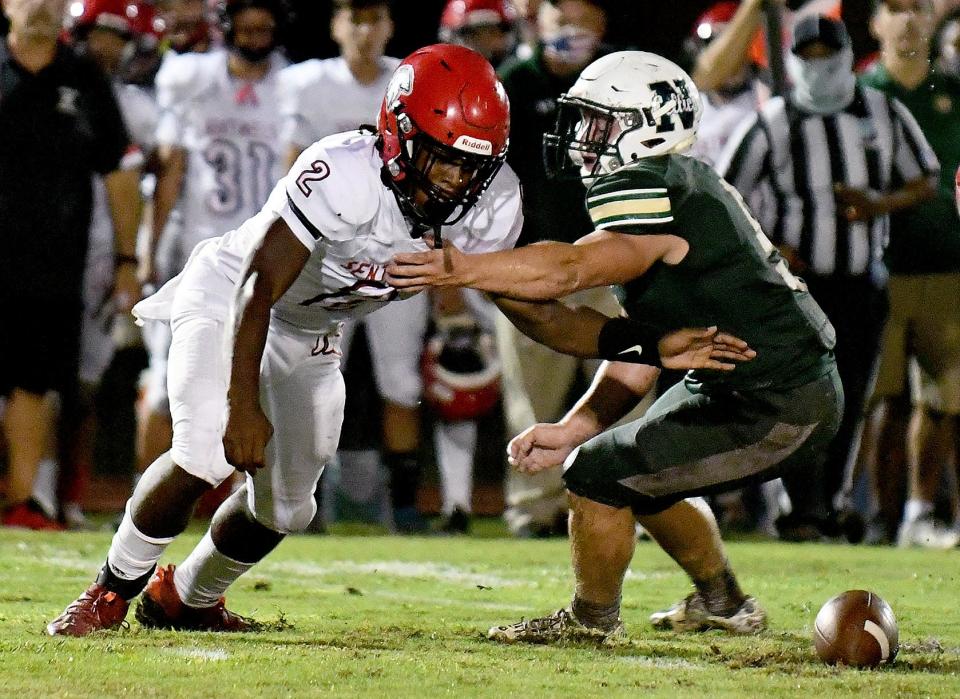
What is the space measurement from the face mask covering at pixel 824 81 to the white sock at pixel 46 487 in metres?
3.37

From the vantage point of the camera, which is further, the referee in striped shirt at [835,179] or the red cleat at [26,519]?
the referee in striped shirt at [835,179]

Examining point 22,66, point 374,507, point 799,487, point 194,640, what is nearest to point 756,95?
point 799,487

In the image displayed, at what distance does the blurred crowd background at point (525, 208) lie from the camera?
6.19 m

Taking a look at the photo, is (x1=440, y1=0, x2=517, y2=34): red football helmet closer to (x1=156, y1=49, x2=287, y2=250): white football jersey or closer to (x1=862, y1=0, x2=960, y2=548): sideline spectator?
(x1=156, y1=49, x2=287, y2=250): white football jersey

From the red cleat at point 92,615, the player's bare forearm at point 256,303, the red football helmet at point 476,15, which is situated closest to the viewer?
the player's bare forearm at point 256,303

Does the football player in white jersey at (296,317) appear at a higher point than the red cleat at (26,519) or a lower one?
higher

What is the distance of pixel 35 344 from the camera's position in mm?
6176

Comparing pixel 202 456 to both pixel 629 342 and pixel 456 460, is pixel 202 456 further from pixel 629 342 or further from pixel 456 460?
pixel 456 460

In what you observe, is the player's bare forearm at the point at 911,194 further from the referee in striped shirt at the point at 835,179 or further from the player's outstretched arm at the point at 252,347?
the player's outstretched arm at the point at 252,347

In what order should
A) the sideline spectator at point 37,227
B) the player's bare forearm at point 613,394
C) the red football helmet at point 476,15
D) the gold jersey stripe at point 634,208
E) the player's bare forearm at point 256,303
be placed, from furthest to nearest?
the red football helmet at point 476,15 < the sideline spectator at point 37,227 < the player's bare forearm at point 613,394 < the gold jersey stripe at point 634,208 < the player's bare forearm at point 256,303

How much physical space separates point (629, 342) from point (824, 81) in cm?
314

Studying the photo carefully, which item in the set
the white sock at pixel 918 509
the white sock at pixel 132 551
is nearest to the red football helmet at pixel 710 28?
the white sock at pixel 918 509

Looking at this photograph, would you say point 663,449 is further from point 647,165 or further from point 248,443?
point 248,443

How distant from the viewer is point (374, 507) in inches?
282
